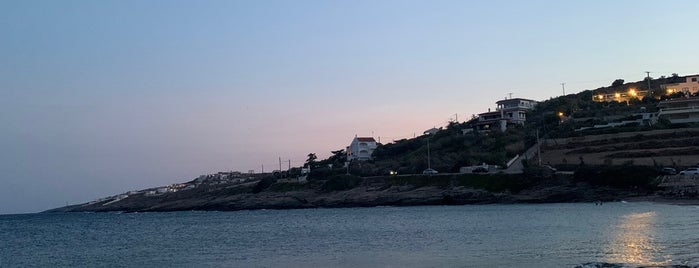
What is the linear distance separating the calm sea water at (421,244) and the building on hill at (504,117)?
60.7 meters

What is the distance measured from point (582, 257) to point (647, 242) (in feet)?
18.2

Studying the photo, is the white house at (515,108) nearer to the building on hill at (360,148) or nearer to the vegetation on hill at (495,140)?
the vegetation on hill at (495,140)

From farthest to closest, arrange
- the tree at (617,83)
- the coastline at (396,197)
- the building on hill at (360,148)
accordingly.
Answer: the tree at (617,83), the building on hill at (360,148), the coastline at (396,197)

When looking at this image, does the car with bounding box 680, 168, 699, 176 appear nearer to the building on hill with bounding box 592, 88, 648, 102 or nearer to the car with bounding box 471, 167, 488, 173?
the car with bounding box 471, 167, 488, 173

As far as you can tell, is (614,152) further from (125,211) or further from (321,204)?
(125,211)

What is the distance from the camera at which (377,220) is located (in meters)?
55.5

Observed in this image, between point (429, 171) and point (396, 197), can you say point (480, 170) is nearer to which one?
point (429, 171)

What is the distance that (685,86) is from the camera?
11475cm

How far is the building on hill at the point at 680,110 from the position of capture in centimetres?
8700

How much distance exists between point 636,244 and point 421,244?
409 inches

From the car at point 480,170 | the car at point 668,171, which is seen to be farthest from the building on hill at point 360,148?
the car at point 668,171

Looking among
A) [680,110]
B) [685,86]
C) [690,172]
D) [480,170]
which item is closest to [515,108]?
[685,86]

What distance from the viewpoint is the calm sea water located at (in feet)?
89.6

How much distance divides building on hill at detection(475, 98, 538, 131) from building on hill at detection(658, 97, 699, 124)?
24.2 m
